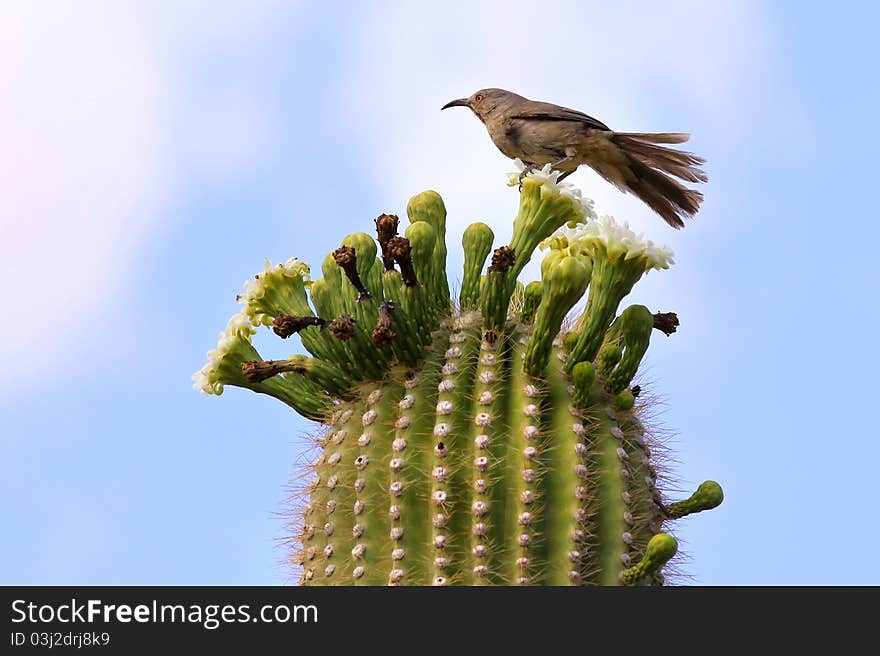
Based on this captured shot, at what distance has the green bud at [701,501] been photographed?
13.7ft

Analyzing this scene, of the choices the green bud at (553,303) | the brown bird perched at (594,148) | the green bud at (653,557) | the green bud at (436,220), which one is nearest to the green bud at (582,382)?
the green bud at (553,303)

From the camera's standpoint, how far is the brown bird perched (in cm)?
710

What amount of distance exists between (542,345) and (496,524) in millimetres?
642

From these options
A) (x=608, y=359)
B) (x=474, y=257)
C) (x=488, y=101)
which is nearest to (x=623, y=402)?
(x=608, y=359)

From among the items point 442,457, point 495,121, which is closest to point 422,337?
point 442,457

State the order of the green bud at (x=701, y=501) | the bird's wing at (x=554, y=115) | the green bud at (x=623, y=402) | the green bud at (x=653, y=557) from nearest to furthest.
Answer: the green bud at (x=653, y=557) < the green bud at (x=623, y=402) < the green bud at (x=701, y=501) < the bird's wing at (x=554, y=115)

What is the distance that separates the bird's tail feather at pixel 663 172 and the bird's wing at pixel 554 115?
261 mm

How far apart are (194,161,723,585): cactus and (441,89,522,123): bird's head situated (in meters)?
3.13

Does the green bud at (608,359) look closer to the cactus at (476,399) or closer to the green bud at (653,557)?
the cactus at (476,399)

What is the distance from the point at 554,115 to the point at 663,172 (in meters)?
0.82

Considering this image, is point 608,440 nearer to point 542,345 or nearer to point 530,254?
point 542,345

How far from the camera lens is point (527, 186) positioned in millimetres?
4203

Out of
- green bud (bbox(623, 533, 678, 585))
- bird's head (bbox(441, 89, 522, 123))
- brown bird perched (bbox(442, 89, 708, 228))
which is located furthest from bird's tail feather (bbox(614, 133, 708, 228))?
green bud (bbox(623, 533, 678, 585))

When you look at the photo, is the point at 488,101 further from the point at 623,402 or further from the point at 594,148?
the point at 623,402
